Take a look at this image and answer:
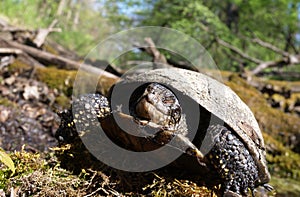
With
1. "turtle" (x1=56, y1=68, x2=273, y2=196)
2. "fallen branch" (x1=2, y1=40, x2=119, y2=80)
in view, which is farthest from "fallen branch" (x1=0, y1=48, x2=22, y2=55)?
"turtle" (x1=56, y1=68, x2=273, y2=196)

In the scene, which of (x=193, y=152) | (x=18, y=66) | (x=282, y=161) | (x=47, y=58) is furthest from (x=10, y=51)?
(x=282, y=161)

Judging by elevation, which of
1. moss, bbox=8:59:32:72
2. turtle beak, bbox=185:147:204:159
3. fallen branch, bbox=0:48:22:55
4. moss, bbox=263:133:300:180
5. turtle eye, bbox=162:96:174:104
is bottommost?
moss, bbox=263:133:300:180

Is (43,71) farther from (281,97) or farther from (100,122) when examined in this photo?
(281,97)

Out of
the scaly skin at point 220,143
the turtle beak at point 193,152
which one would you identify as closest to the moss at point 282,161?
the scaly skin at point 220,143

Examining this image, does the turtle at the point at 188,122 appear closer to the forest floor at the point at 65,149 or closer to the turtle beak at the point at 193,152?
the turtle beak at the point at 193,152

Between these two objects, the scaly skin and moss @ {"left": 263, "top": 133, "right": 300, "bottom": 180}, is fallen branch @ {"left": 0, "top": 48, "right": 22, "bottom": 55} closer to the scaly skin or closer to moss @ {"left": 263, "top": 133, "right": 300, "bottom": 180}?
the scaly skin

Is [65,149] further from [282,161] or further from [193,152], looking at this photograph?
[282,161]

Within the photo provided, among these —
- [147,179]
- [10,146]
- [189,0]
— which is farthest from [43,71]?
[189,0]

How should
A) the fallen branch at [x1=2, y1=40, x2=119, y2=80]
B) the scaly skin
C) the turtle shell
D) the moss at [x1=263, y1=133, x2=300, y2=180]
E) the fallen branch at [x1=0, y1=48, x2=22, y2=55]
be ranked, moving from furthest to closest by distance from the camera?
the fallen branch at [x1=2, y1=40, x2=119, y2=80]
the fallen branch at [x1=0, y1=48, x2=22, y2=55]
the moss at [x1=263, y1=133, x2=300, y2=180]
the turtle shell
the scaly skin
